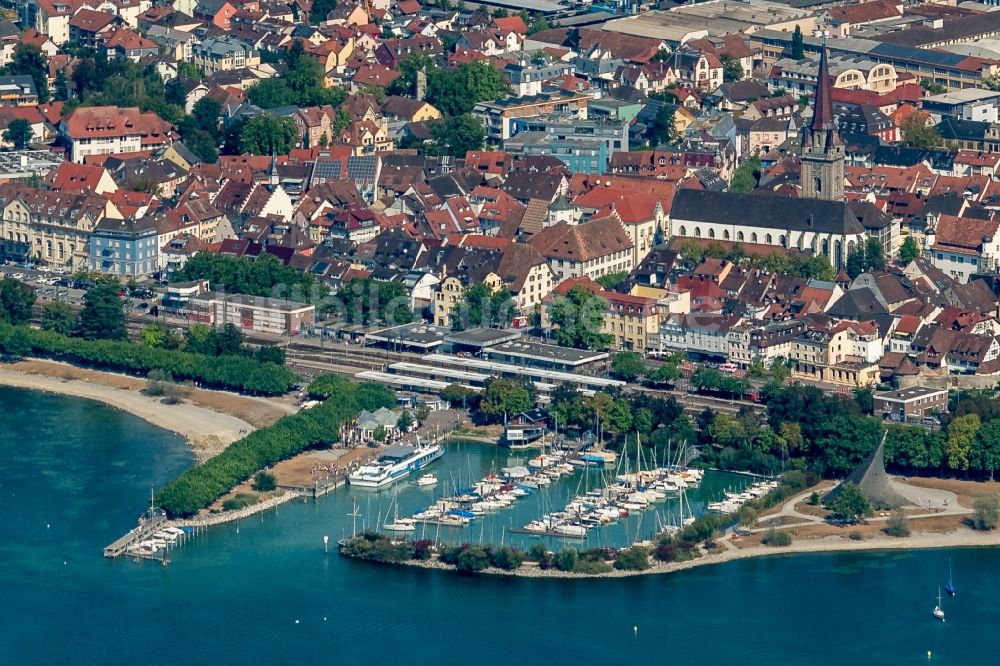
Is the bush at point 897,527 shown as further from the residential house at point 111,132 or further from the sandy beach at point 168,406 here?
the residential house at point 111,132

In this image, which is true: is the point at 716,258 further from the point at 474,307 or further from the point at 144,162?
the point at 144,162

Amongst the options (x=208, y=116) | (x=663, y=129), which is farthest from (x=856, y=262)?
(x=208, y=116)

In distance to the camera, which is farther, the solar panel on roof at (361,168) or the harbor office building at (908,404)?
the solar panel on roof at (361,168)

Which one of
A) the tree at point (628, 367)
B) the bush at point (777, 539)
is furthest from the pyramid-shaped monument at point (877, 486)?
the tree at point (628, 367)

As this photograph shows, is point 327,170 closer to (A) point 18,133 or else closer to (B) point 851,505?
(A) point 18,133

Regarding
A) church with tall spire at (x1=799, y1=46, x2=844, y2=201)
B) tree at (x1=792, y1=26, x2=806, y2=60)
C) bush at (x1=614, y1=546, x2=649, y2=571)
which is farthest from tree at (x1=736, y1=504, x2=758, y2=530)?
tree at (x1=792, y1=26, x2=806, y2=60)

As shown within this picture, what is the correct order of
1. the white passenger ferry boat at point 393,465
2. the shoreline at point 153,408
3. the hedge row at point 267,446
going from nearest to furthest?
the hedge row at point 267,446 → the white passenger ferry boat at point 393,465 → the shoreline at point 153,408
